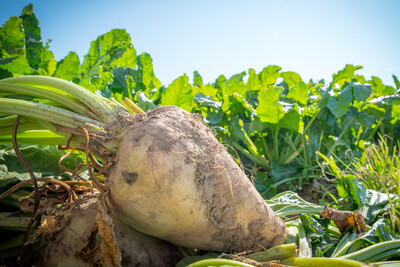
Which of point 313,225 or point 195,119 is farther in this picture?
point 313,225

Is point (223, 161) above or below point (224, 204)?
above

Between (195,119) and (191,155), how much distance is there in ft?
1.07

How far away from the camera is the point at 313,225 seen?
6.26 feet

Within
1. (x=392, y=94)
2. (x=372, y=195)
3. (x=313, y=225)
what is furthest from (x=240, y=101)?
(x=392, y=94)

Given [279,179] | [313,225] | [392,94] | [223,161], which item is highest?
[392,94]

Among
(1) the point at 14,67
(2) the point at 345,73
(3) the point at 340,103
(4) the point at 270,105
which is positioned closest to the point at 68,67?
(1) the point at 14,67

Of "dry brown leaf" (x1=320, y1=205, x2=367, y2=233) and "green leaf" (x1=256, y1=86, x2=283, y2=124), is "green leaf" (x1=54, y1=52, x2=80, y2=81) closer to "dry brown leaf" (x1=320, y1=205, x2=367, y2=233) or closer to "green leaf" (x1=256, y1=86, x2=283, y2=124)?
"green leaf" (x1=256, y1=86, x2=283, y2=124)

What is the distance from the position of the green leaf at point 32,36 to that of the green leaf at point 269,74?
328 cm

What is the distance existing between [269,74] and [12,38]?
11.9 ft

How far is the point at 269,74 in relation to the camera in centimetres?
469

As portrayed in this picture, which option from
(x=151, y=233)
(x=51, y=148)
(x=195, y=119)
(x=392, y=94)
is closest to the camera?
(x=151, y=233)

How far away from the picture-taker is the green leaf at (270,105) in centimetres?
373

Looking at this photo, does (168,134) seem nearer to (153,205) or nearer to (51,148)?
(153,205)

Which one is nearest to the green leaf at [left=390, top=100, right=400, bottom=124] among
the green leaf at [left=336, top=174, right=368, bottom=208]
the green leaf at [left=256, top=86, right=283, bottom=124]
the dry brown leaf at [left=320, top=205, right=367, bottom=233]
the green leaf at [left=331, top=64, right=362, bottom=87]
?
the green leaf at [left=331, top=64, right=362, bottom=87]
